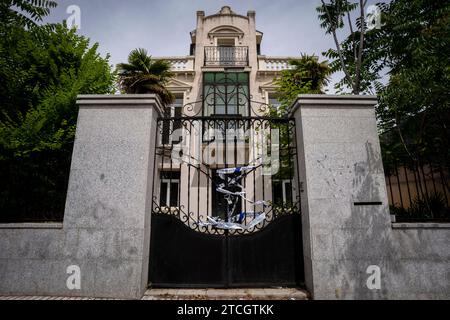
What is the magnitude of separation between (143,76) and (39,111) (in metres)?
4.97

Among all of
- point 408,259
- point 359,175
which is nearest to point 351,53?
point 359,175

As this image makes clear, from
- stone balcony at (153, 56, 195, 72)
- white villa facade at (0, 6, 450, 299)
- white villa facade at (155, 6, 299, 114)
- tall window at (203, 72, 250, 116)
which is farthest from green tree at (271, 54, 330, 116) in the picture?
white villa facade at (0, 6, 450, 299)

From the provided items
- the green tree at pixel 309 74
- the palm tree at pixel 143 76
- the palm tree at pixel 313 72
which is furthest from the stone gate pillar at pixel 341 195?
the palm tree at pixel 143 76

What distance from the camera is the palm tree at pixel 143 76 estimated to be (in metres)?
10.0

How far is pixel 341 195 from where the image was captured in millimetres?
4020

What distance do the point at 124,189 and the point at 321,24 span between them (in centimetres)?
695

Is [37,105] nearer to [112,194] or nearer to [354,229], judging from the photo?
[112,194]

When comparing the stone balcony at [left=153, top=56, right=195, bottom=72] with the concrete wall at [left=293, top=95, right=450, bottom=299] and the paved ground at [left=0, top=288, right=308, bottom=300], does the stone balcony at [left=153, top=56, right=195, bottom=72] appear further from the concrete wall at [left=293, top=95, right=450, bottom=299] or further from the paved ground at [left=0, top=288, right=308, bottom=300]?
the paved ground at [left=0, top=288, right=308, bottom=300]

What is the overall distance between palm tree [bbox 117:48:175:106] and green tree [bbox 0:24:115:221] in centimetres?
262

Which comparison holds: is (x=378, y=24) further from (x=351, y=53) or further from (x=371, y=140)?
(x=371, y=140)

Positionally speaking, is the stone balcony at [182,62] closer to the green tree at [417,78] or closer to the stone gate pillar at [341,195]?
the green tree at [417,78]

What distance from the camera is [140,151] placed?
4.21 m

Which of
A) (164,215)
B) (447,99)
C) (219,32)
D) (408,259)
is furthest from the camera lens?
(219,32)
